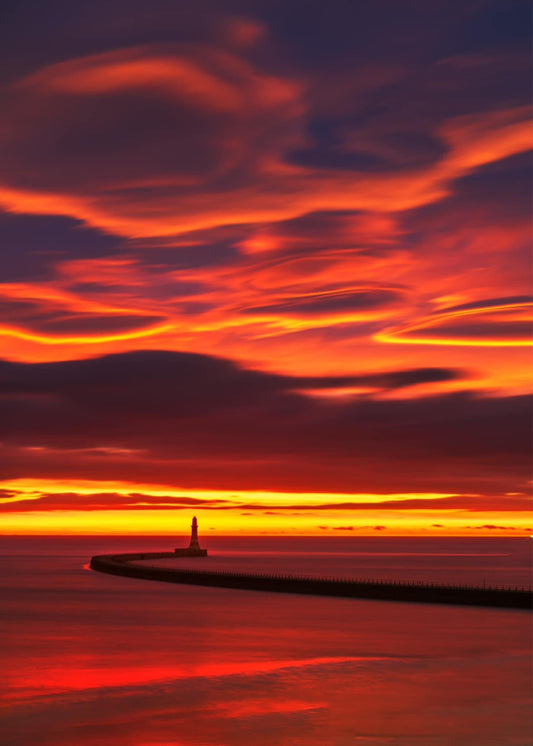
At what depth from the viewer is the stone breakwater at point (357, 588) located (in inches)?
3074

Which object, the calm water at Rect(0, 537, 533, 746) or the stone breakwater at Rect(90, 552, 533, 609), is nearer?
the calm water at Rect(0, 537, 533, 746)

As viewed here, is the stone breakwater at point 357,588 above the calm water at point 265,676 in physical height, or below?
above

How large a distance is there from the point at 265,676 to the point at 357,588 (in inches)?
2038

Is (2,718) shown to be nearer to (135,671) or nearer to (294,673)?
(135,671)

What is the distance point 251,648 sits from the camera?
55562 mm

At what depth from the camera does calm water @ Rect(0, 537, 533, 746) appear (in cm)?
3266

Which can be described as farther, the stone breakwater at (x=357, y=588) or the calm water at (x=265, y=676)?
the stone breakwater at (x=357, y=588)

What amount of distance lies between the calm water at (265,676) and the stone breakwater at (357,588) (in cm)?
259

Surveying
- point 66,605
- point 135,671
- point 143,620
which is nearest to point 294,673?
point 135,671

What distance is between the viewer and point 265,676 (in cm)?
4481

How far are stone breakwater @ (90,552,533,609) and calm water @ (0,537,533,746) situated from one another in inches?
102

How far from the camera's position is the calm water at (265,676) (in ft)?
107

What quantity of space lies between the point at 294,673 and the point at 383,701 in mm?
8407

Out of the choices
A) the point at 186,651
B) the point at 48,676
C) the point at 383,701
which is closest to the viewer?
the point at 383,701
